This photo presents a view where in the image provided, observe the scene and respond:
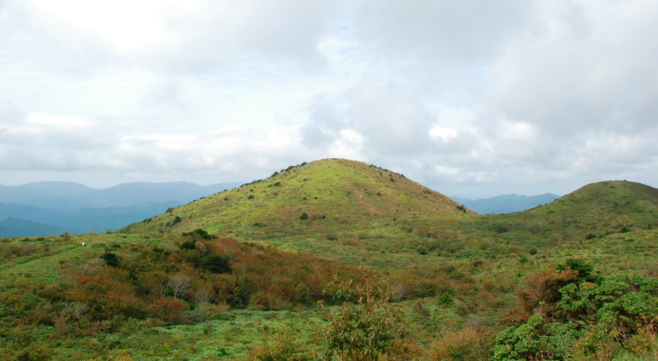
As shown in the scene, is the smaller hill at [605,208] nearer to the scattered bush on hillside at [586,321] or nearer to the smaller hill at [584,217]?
the smaller hill at [584,217]

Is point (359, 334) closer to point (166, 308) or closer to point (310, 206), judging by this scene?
point (166, 308)

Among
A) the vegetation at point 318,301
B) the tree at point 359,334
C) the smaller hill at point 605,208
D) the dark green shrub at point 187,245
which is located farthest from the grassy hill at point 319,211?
the tree at point 359,334

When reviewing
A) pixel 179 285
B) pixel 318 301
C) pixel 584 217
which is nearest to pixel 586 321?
pixel 318 301

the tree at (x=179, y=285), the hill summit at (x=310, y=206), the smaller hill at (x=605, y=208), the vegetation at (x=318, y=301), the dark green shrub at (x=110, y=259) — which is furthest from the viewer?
the hill summit at (x=310, y=206)

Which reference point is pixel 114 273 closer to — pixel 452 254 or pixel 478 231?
pixel 452 254

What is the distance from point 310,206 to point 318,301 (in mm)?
66929

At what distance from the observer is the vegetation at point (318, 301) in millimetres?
10570

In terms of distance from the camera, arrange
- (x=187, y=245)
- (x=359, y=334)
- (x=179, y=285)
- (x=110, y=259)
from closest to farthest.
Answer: (x=359, y=334) → (x=179, y=285) → (x=110, y=259) → (x=187, y=245)

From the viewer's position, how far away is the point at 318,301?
29.9 ft

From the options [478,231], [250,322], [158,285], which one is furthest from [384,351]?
[478,231]

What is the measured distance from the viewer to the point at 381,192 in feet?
295

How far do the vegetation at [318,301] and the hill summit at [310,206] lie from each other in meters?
13.7

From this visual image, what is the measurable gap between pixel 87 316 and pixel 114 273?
5300mm

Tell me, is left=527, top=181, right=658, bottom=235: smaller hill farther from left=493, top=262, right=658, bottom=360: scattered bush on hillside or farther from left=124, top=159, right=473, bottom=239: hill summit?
left=493, top=262, right=658, bottom=360: scattered bush on hillside
